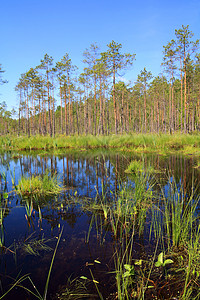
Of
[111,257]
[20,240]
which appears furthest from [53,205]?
[111,257]

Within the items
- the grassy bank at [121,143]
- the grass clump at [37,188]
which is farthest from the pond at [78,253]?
the grassy bank at [121,143]

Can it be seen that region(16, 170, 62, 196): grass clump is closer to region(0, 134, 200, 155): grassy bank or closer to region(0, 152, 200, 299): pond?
region(0, 152, 200, 299): pond

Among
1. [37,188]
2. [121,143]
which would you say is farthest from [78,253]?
A: [121,143]

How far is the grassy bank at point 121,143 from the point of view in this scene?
16.3 meters

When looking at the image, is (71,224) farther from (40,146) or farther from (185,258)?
(40,146)

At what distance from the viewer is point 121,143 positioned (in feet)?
62.8

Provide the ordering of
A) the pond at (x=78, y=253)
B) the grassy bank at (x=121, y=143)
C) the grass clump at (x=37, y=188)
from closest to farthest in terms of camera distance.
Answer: the pond at (x=78, y=253) → the grass clump at (x=37, y=188) → the grassy bank at (x=121, y=143)

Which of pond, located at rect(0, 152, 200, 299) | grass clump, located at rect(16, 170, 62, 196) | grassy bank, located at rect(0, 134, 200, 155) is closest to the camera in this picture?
pond, located at rect(0, 152, 200, 299)

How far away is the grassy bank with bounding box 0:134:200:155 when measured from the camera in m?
16.3

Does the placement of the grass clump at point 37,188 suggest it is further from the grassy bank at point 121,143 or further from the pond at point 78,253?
the grassy bank at point 121,143

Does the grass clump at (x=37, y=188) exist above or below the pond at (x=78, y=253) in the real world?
above

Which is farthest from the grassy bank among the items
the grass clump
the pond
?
the pond

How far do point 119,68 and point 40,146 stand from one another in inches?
638

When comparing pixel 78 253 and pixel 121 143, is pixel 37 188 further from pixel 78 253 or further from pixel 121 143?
pixel 121 143
